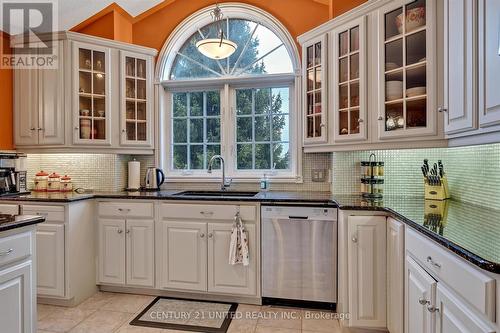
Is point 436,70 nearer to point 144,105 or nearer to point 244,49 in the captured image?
point 244,49

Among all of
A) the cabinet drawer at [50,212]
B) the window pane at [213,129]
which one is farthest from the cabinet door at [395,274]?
the cabinet drawer at [50,212]

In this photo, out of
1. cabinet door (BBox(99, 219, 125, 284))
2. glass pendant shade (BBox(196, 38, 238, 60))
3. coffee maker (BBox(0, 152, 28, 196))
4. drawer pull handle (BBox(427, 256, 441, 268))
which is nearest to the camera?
drawer pull handle (BBox(427, 256, 441, 268))

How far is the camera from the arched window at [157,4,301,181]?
11.0 ft

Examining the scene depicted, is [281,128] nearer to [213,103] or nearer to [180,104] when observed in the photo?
[213,103]

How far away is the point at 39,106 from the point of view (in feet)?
10.1

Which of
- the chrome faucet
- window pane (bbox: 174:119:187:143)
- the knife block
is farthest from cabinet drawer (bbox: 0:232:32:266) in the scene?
the knife block

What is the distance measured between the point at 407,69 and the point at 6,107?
3.66 m

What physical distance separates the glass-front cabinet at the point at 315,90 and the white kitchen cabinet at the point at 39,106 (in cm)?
236

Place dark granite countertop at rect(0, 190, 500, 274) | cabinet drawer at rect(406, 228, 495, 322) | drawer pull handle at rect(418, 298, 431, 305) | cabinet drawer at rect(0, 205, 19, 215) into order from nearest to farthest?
cabinet drawer at rect(406, 228, 495, 322)
dark granite countertop at rect(0, 190, 500, 274)
drawer pull handle at rect(418, 298, 431, 305)
cabinet drawer at rect(0, 205, 19, 215)

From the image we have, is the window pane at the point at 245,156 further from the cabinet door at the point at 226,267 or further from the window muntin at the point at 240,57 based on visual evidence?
the cabinet door at the point at 226,267

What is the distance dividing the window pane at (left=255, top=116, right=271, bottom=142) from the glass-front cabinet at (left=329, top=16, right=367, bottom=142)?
91cm

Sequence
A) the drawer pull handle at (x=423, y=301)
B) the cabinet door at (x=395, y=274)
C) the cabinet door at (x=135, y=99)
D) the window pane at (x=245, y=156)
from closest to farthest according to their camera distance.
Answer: the drawer pull handle at (x=423, y=301) → the cabinet door at (x=395, y=274) → the cabinet door at (x=135, y=99) → the window pane at (x=245, y=156)

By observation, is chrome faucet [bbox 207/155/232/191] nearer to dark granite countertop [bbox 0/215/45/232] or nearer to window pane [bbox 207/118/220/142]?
window pane [bbox 207/118/220/142]

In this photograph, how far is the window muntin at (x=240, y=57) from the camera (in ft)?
11.1
